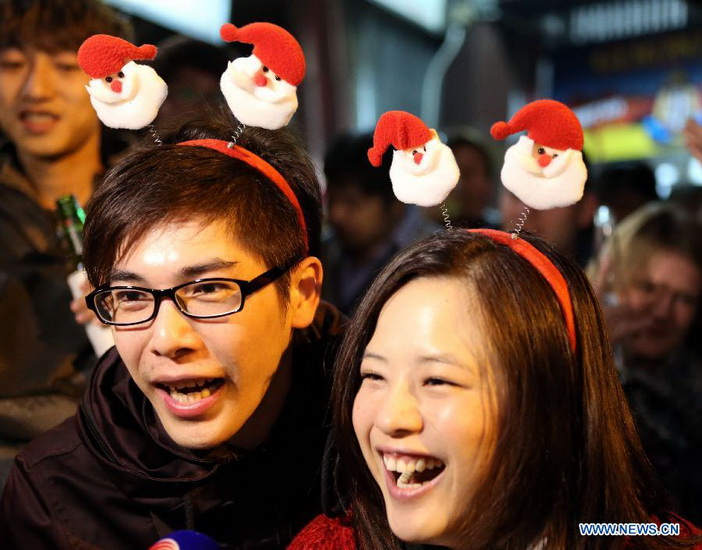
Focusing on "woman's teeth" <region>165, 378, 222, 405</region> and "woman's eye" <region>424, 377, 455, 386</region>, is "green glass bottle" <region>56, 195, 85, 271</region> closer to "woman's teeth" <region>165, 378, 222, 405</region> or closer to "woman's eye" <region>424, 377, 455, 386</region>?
"woman's teeth" <region>165, 378, 222, 405</region>

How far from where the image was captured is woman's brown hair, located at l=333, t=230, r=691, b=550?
1.32 metres

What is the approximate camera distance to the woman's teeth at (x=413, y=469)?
1346mm

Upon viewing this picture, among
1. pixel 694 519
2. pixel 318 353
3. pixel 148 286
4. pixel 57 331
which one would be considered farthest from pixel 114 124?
pixel 694 519

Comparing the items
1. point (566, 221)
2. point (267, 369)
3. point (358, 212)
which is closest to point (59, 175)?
point (267, 369)

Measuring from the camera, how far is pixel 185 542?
1284mm

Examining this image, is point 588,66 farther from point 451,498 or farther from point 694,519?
point 451,498

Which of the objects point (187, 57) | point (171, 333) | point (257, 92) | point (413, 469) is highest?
point (187, 57)

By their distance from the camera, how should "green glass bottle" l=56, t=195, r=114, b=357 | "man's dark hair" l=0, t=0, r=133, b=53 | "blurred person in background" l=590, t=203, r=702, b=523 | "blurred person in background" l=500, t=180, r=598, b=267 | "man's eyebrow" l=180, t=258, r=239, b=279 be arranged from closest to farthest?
"man's eyebrow" l=180, t=258, r=239, b=279 < "green glass bottle" l=56, t=195, r=114, b=357 < "man's dark hair" l=0, t=0, r=133, b=53 < "blurred person in background" l=590, t=203, r=702, b=523 < "blurred person in background" l=500, t=180, r=598, b=267

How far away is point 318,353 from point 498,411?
64cm

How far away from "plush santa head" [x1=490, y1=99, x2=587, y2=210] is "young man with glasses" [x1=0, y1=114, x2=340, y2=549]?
1.56 ft

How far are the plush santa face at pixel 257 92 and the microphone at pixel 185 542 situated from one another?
2.50 feet

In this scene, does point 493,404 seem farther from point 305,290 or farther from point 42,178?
point 42,178

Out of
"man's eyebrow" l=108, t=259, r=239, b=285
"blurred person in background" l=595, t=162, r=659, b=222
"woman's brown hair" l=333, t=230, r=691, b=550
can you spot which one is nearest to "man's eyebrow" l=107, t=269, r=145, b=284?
"man's eyebrow" l=108, t=259, r=239, b=285

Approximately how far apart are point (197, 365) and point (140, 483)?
0.32 metres
